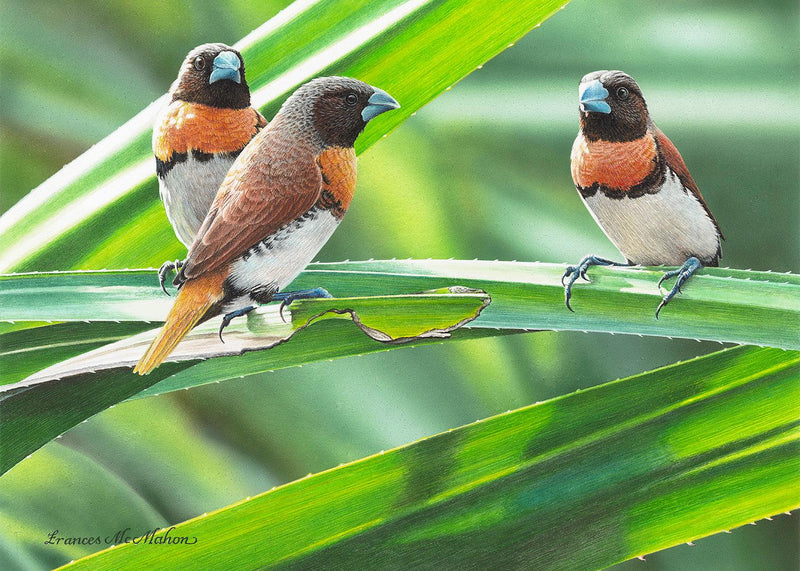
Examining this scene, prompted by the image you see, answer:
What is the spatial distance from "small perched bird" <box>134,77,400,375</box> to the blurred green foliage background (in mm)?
115

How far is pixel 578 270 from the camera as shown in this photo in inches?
43.4

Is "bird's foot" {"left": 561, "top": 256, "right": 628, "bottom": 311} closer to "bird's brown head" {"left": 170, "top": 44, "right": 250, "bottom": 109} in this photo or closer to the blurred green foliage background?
the blurred green foliage background

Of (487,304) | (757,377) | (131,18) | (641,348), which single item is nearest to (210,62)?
(131,18)

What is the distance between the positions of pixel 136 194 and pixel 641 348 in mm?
844

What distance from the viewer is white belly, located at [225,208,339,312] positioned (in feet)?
3.46

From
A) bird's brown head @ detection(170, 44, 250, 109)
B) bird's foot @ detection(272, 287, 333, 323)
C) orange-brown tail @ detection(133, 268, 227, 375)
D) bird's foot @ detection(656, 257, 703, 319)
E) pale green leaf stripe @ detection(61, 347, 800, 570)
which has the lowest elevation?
pale green leaf stripe @ detection(61, 347, 800, 570)

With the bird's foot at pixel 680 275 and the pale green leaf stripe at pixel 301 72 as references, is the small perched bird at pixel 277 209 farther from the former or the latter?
the bird's foot at pixel 680 275

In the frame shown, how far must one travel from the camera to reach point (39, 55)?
1.22m

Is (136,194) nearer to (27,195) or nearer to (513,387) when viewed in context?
(27,195)

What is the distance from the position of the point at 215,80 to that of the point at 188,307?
352mm

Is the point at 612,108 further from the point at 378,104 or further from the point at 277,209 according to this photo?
the point at 277,209

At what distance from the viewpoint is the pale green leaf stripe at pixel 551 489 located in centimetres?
107

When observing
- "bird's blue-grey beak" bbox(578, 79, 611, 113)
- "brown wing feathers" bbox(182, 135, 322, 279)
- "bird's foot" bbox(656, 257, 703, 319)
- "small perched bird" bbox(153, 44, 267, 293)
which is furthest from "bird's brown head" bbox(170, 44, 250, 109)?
"bird's foot" bbox(656, 257, 703, 319)

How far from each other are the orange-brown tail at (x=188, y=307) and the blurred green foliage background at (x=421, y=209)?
21cm
